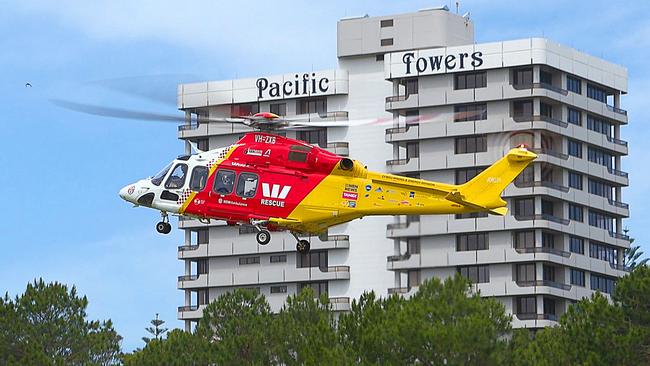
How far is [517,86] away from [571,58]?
276 inches

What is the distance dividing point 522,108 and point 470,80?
5462 mm

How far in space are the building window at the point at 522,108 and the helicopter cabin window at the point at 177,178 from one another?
84.6 m

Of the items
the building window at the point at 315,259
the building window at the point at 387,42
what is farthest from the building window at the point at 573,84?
the building window at the point at 315,259

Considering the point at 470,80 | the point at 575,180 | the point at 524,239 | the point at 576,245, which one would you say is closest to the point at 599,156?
the point at 575,180

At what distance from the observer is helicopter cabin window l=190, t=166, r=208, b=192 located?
9238 centimetres

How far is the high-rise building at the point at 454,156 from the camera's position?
6796 inches

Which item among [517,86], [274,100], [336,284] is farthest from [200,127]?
[517,86]

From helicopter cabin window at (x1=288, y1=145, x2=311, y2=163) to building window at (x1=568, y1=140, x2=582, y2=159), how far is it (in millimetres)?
89050

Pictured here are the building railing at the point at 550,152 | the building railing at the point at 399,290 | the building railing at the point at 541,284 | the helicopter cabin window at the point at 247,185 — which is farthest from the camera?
the building railing at the point at 550,152

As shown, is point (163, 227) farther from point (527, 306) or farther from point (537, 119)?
point (537, 119)

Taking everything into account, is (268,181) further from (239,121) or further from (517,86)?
(517,86)

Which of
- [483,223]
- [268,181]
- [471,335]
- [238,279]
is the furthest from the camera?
[238,279]

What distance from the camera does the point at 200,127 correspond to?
191 metres

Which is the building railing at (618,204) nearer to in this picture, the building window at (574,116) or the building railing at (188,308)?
the building window at (574,116)
